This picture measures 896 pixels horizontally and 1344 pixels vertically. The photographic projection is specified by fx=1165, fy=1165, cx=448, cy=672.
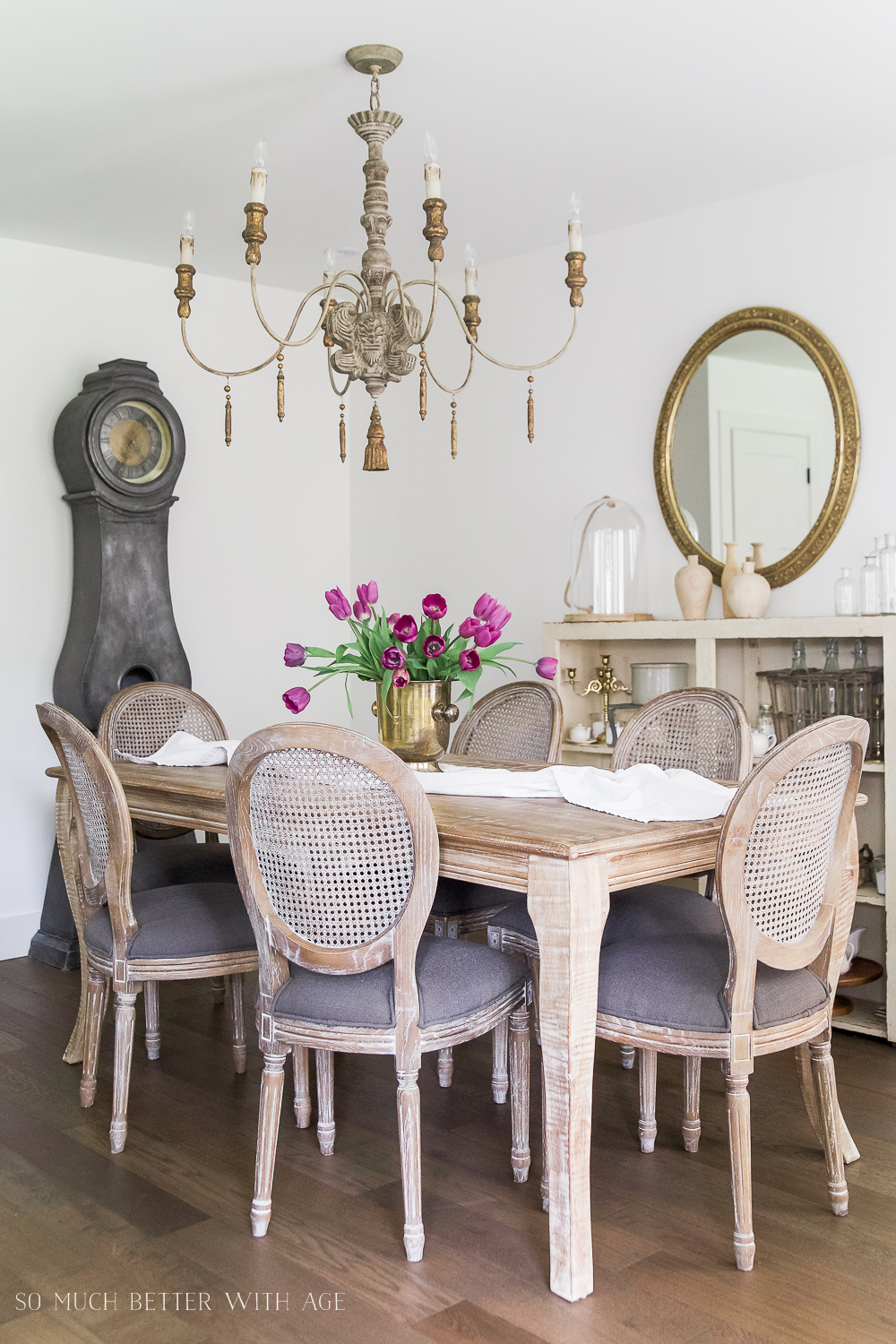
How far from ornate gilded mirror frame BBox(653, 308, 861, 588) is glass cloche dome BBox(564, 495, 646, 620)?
5.9 inches

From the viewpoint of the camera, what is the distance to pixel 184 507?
15.7 feet

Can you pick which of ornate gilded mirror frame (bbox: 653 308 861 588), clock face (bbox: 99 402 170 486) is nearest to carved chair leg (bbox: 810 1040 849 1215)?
Result: ornate gilded mirror frame (bbox: 653 308 861 588)

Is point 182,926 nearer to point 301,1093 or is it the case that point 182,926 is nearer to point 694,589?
point 301,1093

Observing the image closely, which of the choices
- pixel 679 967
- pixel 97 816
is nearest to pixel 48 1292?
pixel 97 816

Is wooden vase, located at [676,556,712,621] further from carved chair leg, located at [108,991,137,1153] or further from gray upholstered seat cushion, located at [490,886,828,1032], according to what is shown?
carved chair leg, located at [108,991,137,1153]

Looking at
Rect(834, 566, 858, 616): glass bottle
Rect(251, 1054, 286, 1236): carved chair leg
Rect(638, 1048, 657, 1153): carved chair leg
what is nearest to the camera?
Rect(251, 1054, 286, 1236): carved chair leg

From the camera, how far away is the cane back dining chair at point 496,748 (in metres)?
2.92

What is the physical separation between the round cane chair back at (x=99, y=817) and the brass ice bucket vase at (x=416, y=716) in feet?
2.01

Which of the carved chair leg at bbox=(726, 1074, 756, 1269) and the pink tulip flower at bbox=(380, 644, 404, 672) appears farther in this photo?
the pink tulip flower at bbox=(380, 644, 404, 672)

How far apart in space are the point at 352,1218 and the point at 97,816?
3.45ft

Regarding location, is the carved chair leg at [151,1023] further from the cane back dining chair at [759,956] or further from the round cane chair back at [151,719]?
the cane back dining chair at [759,956]

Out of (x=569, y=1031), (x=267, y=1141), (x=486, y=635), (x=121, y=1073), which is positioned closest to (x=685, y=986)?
(x=569, y=1031)

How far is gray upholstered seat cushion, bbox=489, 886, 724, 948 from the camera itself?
99.8 inches

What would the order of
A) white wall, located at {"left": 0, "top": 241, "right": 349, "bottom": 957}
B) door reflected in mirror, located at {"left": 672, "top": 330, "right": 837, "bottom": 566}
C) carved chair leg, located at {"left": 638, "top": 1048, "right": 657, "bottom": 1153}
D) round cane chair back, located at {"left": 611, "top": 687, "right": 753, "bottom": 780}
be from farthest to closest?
white wall, located at {"left": 0, "top": 241, "right": 349, "bottom": 957} → door reflected in mirror, located at {"left": 672, "top": 330, "right": 837, "bottom": 566} → round cane chair back, located at {"left": 611, "top": 687, "right": 753, "bottom": 780} → carved chair leg, located at {"left": 638, "top": 1048, "right": 657, "bottom": 1153}
